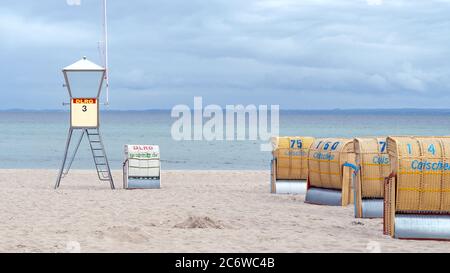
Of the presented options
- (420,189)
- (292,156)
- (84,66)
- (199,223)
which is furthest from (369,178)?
(84,66)

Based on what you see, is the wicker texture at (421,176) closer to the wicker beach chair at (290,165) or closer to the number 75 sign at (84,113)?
the wicker beach chair at (290,165)

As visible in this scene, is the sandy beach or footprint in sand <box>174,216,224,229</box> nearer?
the sandy beach

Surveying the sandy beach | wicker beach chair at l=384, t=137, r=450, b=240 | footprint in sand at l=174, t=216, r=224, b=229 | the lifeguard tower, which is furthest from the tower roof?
wicker beach chair at l=384, t=137, r=450, b=240

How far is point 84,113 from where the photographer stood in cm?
2081

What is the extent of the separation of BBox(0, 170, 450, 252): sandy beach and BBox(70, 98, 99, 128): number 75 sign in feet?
6.34

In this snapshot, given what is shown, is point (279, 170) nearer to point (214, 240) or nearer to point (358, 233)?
point (358, 233)

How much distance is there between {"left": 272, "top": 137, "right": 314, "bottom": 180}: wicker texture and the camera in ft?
64.5

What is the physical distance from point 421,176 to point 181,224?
4.06 meters

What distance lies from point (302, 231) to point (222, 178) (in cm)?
1568

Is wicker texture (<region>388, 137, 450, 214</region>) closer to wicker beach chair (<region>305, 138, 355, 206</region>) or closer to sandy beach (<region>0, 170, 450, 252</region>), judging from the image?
sandy beach (<region>0, 170, 450, 252</region>)

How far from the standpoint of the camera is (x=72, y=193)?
19266mm

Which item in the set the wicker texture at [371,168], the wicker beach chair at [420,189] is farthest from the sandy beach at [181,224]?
the wicker texture at [371,168]

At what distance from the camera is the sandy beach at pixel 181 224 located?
1058cm

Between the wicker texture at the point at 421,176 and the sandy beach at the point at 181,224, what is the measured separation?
578 mm
